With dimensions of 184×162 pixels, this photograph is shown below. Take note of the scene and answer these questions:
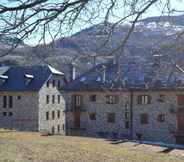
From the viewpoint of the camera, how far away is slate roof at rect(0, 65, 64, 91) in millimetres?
46500

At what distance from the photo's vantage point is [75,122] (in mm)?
40125

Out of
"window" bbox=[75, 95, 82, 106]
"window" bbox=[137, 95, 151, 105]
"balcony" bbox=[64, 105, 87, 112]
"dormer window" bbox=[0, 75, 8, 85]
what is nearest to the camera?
"window" bbox=[137, 95, 151, 105]

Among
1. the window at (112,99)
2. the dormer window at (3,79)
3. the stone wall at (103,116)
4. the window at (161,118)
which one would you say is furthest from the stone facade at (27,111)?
the window at (161,118)

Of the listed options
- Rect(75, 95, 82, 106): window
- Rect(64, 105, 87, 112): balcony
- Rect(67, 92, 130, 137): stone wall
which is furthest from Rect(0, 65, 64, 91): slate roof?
Rect(67, 92, 130, 137): stone wall

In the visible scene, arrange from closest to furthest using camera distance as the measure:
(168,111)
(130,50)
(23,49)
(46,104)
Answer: (23,49)
(130,50)
(168,111)
(46,104)

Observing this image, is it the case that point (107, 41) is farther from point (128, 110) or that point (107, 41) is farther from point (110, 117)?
point (110, 117)

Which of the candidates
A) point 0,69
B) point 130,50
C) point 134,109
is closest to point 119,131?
point 134,109

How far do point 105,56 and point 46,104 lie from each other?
1681 inches

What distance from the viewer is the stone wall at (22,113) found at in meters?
45.8

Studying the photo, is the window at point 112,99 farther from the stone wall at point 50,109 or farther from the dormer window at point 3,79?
the dormer window at point 3,79

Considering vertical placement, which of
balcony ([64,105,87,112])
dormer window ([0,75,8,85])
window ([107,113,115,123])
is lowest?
window ([107,113,115,123])

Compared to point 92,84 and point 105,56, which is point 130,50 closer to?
point 105,56

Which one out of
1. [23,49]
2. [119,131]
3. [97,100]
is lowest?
[119,131]

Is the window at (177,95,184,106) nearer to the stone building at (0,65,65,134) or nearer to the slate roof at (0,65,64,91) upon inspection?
the stone building at (0,65,65,134)
